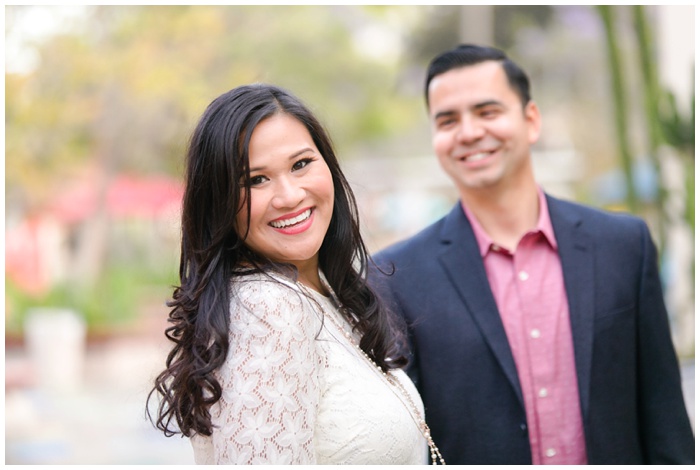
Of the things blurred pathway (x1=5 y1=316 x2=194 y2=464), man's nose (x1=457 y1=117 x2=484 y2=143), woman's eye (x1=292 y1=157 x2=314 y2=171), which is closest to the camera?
woman's eye (x1=292 y1=157 x2=314 y2=171)

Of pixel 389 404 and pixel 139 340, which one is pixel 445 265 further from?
pixel 139 340

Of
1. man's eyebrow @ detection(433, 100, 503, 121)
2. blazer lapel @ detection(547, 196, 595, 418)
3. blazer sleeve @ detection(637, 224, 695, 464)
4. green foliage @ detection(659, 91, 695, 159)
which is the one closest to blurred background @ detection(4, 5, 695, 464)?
green foliage @ detection(659, 91, 695, 159)

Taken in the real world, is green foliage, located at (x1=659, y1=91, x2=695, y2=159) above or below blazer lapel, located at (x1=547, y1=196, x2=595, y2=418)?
above

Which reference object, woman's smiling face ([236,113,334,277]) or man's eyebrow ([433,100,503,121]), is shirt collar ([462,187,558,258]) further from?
woman's smiling face ([236,113,334,277])

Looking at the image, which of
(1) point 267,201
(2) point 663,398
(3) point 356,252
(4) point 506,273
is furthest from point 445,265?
(1) point 267,201

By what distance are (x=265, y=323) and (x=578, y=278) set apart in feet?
4.97

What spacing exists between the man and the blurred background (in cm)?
49

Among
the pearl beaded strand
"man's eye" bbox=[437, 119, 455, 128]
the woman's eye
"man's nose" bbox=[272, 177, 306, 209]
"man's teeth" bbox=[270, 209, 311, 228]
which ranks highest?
"man's eye" bbox=[437, 119, 455, 128]

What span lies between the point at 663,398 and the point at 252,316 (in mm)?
1738

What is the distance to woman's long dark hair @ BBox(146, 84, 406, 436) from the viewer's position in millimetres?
2189

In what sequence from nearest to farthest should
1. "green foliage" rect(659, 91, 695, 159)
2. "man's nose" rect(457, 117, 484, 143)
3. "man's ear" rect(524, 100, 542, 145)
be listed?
"man's nose" rect(457, 117, 484, 143) → "man's ear" rect(524, 100, 542, 145) → "green foliage" rect(659, 91, 695, 159)

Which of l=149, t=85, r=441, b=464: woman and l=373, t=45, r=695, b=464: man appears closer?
l=149, t=85, r=441, b=464: woman

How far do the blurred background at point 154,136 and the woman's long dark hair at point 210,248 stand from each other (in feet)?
1.01

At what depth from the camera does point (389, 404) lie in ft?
7.84
